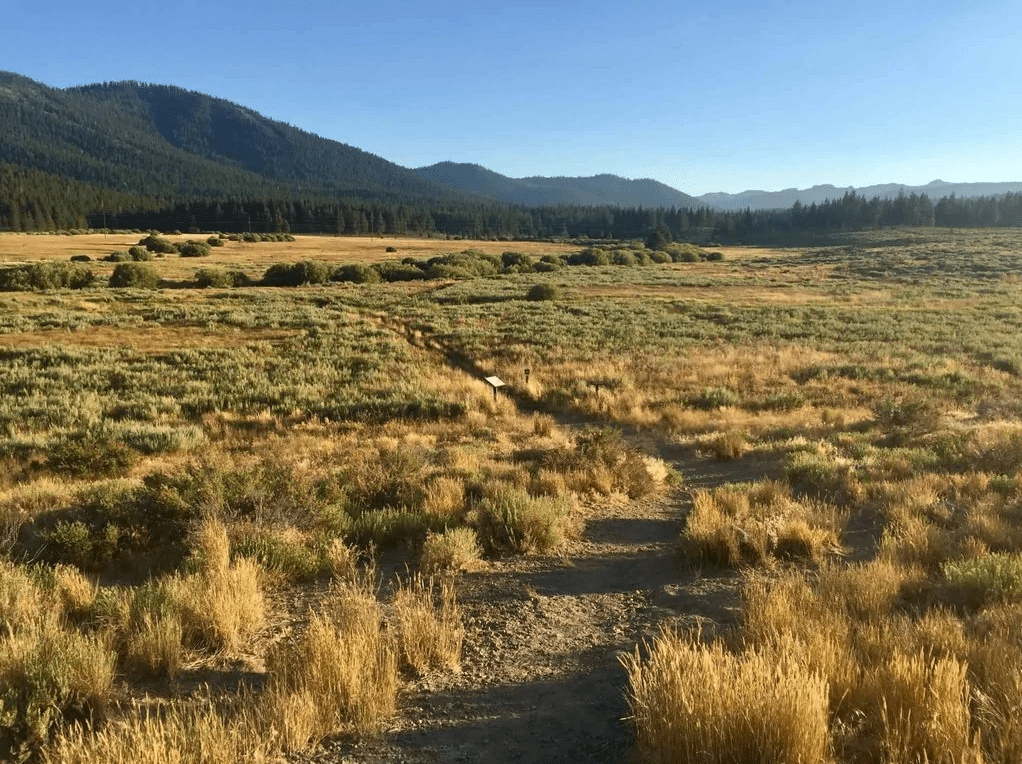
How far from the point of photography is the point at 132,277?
45625mm

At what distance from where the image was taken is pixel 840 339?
2686 centimetres

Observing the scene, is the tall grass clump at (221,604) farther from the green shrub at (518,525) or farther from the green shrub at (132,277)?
the green shrub at (132,277)

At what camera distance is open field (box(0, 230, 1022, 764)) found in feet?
11.5

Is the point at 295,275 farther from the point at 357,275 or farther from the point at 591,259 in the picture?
the point at 591,259

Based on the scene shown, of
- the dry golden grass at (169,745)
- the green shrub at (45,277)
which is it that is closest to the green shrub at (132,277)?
the green shrub at (45,277)

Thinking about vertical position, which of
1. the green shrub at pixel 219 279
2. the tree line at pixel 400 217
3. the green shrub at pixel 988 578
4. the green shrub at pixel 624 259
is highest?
the tree line at pixel 400 217

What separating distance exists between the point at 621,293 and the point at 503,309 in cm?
1261

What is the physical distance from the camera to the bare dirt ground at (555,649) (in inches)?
148

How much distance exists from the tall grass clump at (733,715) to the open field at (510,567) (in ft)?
0.05

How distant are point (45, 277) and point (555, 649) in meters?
51.5

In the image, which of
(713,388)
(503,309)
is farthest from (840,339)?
(503,309)

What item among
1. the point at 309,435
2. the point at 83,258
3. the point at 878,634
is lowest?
the point at 309,435

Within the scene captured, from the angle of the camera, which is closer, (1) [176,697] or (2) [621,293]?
(1) [176,697]

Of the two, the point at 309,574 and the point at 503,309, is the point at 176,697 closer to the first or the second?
the point at 309,574
